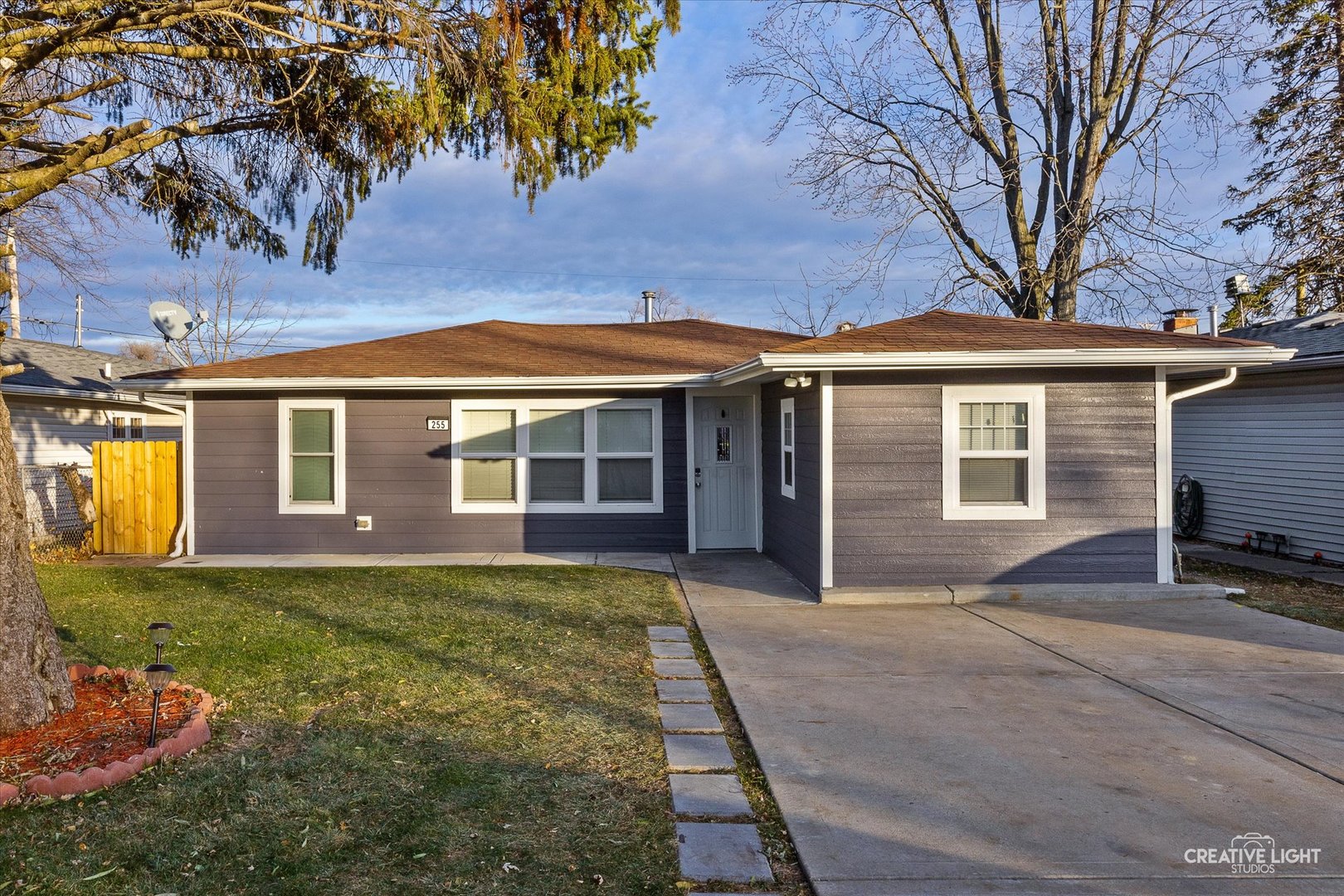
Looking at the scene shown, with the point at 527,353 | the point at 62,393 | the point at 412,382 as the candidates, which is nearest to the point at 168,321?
the point at 62,393

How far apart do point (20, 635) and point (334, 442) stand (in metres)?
6.77

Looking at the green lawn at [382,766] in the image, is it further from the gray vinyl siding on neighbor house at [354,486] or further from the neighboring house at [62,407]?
the neighboring house at [62,407]

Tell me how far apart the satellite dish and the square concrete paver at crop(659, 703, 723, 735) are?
10702mm

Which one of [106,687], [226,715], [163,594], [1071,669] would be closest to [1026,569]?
[1071,669]

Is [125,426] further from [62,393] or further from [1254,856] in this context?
[1254,856]

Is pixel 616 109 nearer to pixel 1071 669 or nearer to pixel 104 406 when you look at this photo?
pixel 1071 669

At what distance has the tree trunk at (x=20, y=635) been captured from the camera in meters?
4.22

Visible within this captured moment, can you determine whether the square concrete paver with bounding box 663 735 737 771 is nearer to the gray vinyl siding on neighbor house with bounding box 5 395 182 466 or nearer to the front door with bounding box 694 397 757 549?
the front door with bounding box 694 397 757 549

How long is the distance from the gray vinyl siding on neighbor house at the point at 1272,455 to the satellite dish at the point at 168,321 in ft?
44.4

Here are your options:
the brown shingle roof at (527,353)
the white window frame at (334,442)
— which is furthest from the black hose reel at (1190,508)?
the white window frame at (334,442)

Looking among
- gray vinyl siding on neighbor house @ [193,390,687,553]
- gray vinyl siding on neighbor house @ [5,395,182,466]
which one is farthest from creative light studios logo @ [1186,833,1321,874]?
gray vinyl siding on neighbor house @ [5,395,182,466]

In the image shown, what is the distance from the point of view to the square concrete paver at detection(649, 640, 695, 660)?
6148 mm

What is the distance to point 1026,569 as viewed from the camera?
8273 mm

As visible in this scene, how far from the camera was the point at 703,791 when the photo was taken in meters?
3.80
